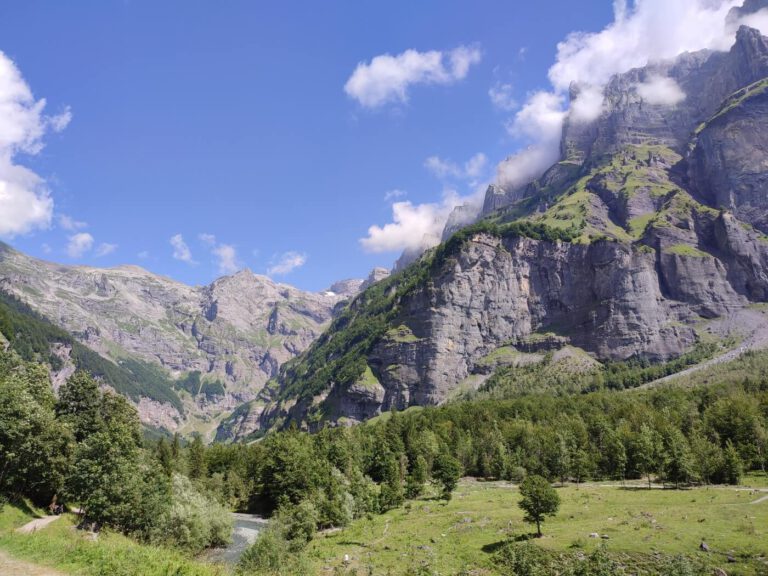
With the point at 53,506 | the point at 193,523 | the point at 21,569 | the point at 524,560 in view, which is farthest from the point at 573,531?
the point at 53,506

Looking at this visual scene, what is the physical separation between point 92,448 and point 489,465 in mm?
106481

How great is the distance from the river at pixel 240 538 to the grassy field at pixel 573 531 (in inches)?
431

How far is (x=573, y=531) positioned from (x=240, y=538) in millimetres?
54608

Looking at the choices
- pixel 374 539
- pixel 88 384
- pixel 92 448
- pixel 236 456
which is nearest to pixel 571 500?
pixel 374 539

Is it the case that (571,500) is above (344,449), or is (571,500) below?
below

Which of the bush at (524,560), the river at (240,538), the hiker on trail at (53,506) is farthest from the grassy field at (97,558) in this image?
the hiker on trail at (53,506)

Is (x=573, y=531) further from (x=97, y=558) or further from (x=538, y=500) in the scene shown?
(x=97, y=558)

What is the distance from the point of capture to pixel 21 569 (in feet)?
80.0

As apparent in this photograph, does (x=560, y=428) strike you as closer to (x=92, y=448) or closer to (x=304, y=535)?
(x=304, y=535)

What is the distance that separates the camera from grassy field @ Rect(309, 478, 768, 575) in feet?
170

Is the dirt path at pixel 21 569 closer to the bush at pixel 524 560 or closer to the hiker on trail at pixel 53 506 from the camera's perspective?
the hiker on trail at pixel 53 506

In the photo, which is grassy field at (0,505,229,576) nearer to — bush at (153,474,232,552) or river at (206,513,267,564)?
river at (206,513,267,564)

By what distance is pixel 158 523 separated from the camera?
5981 cm

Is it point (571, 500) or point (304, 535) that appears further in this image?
point (571, 500)
